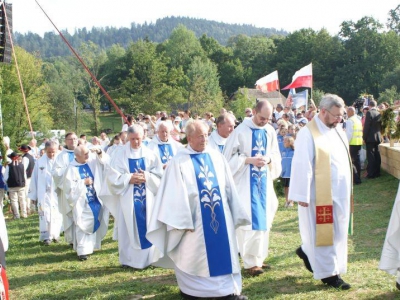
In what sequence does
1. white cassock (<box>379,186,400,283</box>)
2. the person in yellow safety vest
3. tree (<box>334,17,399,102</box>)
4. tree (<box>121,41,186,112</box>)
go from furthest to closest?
tree (<box>334,17,399,102</box>), tree (<box>121,41,186,112</box>), the person in yellow safety vest, white cassock (<box>379,186,400,283</box>)

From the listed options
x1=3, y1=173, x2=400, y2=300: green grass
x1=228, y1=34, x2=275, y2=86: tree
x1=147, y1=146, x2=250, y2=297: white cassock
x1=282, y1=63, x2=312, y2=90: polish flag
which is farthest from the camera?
x1=228, y1=34, x2=275, y2=86: tree

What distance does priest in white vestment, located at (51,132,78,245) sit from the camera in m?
9.16

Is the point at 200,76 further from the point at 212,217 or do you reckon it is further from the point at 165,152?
the point at 212,217

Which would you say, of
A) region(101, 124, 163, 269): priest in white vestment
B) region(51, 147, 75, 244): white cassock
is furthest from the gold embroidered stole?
region(51, 147, 75, 244): white cassock

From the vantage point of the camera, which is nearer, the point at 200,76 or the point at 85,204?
the point at 85,204

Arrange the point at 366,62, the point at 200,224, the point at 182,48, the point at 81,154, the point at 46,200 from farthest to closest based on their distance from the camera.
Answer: the point at 182,48 → the point at 366,62 → the point at 46,200 → the point at 81,154 → the point at 200,224

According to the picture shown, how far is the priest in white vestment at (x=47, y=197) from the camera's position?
10.5 meters

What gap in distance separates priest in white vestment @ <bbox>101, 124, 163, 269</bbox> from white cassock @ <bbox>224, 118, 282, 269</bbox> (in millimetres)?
1413

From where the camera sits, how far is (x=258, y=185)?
7.23 m

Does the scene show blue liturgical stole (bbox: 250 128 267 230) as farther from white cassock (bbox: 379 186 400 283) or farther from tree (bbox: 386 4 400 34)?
tree (bbox: 386 4 400 34)

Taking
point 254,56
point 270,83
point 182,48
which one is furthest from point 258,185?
point 182,48

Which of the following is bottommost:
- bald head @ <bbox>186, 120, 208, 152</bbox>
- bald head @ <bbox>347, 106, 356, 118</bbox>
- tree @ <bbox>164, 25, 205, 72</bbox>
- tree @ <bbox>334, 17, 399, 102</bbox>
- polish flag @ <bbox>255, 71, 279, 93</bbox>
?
bald head @ <bbox>347, 106, 356, 118</bbox>

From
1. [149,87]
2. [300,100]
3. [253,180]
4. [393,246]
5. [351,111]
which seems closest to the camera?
[393,246]

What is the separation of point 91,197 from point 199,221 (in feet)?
12.7
